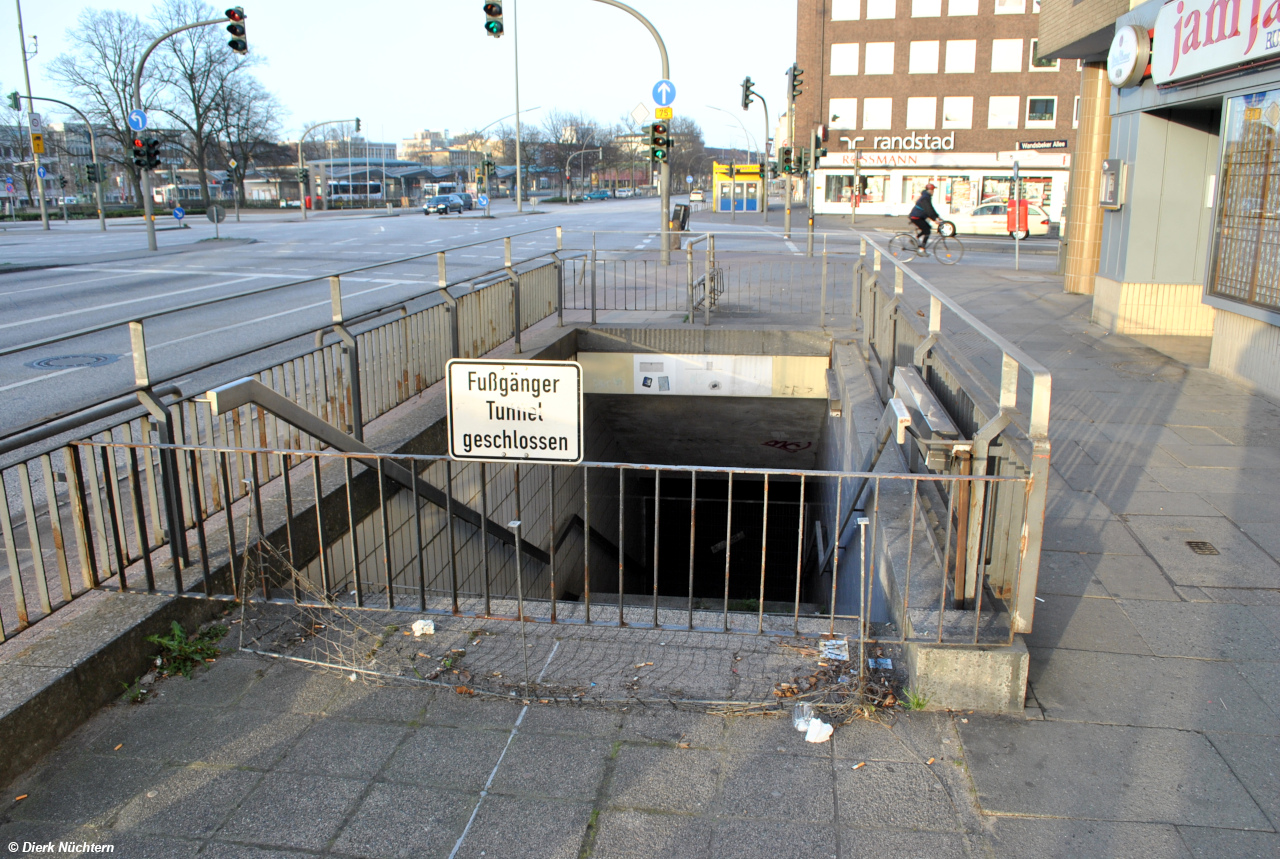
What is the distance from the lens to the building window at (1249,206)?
8953mm

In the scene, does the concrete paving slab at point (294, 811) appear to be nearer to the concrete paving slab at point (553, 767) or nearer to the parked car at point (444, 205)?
the concrete paving slab at point (553, 767)

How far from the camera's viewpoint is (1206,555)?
17.6ft

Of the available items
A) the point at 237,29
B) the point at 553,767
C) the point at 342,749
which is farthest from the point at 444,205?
the point at 553,767

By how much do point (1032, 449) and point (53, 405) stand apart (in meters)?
9.53

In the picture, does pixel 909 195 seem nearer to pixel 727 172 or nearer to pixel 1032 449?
pixel 727 172

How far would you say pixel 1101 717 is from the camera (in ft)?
12.4

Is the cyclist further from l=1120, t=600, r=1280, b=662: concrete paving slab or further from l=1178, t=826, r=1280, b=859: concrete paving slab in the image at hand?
l=1178, t=826, r=1280, b=859: concrete paving slab

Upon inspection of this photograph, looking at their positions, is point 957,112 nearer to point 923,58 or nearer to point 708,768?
point 923,58

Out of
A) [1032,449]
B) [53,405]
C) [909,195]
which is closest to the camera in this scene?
[1032,449]

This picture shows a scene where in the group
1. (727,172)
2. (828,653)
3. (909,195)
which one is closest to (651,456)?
(828,653)

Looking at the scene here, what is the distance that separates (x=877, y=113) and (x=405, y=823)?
59.5 meters

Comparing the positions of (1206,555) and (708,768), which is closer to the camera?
(708,768)

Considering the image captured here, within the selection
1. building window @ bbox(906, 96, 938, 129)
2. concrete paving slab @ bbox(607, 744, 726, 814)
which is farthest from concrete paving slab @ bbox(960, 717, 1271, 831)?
building window @ bbox(906, 96, 938, 129)

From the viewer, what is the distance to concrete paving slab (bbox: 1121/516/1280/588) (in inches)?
199
